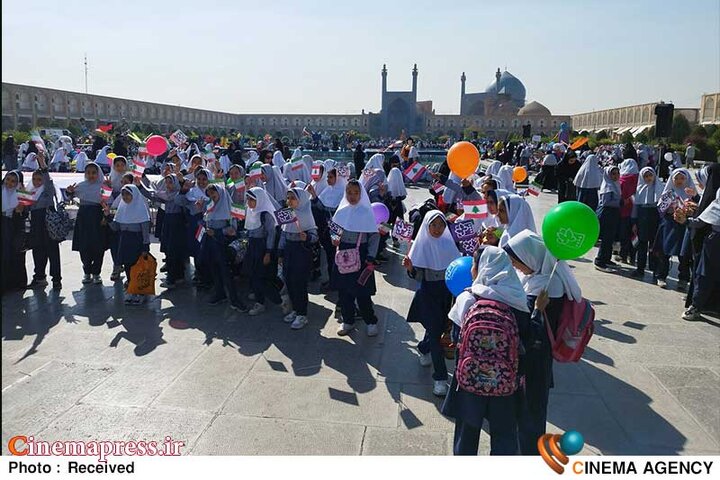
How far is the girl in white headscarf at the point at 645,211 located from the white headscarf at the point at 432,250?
4.83 metres

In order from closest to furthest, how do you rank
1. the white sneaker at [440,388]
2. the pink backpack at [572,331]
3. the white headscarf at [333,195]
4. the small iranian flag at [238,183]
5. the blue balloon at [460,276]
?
the pink backpack at [572,331], the blue balloon at [460,276], the white sneaker at [440,388], the small iranian flag at [238,183], the white headscarf at [333,195]

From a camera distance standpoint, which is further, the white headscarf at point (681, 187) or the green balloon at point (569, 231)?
the white headscarf at point (681, 187)

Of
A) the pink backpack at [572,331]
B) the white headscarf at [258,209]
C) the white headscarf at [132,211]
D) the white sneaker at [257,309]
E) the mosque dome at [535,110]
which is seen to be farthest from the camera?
the mosque dome at [535,110]

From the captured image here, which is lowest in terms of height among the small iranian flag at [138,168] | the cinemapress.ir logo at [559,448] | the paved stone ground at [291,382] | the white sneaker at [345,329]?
the paved stone ground at [291,382]

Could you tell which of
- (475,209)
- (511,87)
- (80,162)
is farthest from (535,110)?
(475,209)

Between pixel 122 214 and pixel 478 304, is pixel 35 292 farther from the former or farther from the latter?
pixel 478 304

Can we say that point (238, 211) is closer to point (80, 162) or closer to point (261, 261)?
point (261, 261)

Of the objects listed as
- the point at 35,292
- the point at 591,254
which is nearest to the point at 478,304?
the point at 35,292

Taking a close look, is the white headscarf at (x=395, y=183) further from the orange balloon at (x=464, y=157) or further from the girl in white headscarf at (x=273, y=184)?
the orange balloon at (x=464, y=157)

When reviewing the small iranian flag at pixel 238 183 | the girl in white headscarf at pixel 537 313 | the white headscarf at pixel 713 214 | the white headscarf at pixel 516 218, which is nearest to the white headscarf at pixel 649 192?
the white headscarf at pixel 713 214

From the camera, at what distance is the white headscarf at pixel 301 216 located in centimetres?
554

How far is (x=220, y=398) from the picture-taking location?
13.6 ft

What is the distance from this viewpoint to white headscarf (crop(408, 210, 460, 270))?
435 cm
